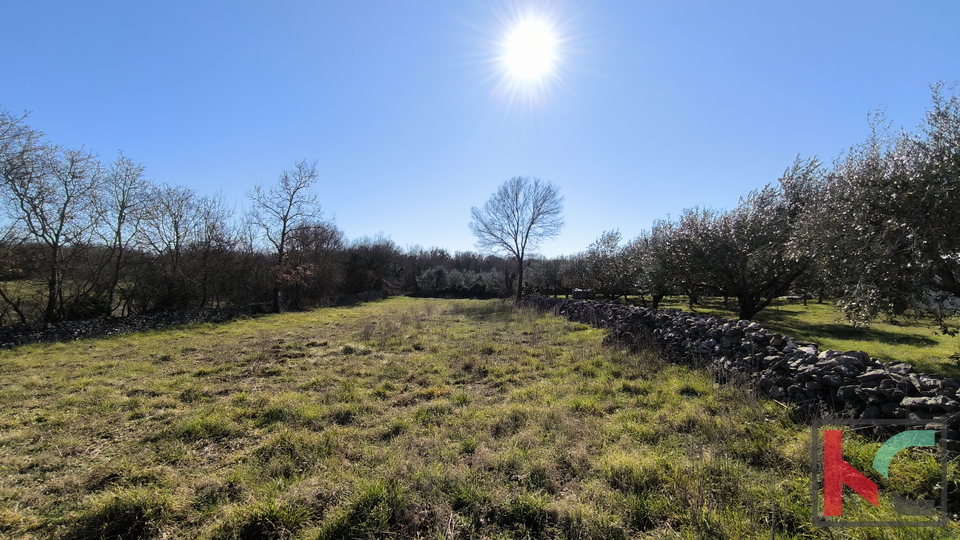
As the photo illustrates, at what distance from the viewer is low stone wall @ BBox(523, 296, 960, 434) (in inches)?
136

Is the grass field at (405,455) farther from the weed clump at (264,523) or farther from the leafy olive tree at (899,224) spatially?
the leafy olive tree at (899,224)

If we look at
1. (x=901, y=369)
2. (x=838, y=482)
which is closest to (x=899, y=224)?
(x=901, y=369)

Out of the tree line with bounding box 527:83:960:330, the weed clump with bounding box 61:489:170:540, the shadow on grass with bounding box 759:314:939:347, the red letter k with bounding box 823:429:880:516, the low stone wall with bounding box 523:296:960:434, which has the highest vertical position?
the tree line with bounding box 527:83:960:330

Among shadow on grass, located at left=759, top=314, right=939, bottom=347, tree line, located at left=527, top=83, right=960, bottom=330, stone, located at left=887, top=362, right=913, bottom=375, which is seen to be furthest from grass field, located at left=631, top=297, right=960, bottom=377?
stone, located at left=887, top=362, right=913, bottom=375

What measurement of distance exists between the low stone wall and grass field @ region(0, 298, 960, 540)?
44 centimetres

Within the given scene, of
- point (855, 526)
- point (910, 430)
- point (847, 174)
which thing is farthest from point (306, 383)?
point (847, 174)

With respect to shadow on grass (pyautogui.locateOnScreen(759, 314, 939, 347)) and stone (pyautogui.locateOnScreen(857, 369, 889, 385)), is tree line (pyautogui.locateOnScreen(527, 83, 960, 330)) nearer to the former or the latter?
shadow on grass (pyautogui.locateOnScreen(759, 314, 939, 347))

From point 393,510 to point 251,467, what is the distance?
6.15ft

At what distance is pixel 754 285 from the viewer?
12.0 metres

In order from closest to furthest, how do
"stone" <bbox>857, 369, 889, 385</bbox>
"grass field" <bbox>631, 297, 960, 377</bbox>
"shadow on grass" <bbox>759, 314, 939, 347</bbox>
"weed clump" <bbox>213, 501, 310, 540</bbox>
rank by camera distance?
1. "weed clump" <bbox>213, 501, 310, 540</bbox>
2. "stone" <bbox>857, 369, 889, 385</bbox>
3. "grass field" <bbox>631, 297, 960, 377</bbox>
4. "shadow on grass" <bbox>759, 314, 939, 347</bbox>

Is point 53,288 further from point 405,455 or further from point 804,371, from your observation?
point 804,371

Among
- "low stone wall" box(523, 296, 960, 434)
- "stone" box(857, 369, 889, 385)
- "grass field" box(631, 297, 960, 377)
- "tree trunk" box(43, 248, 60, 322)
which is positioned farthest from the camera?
"tree trunk" box(43, 248, 60, 322)

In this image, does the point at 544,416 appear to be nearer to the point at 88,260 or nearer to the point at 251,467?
the point at 251,467

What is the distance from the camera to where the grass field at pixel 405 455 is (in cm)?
272
